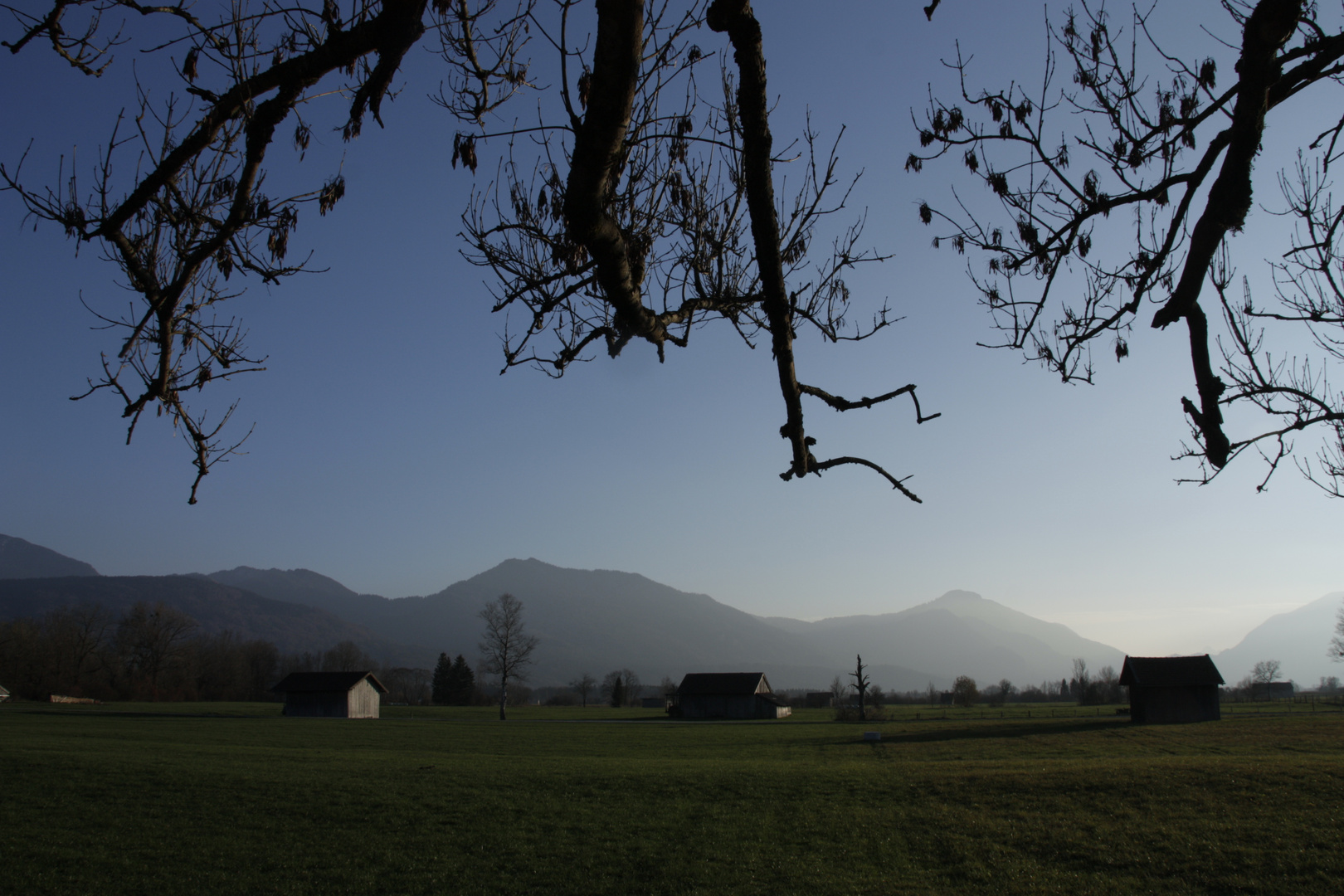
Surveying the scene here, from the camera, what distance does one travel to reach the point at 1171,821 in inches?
616

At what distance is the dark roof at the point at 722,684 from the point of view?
78.9 meters

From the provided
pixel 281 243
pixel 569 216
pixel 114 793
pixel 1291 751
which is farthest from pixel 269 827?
pixel 1291 751

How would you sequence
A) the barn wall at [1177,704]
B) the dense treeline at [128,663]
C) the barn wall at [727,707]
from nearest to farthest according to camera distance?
the barn wall at [1177,704] < the barn wall at [727,707] < the dense treeline at [128,663]

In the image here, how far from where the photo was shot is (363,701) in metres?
69.4

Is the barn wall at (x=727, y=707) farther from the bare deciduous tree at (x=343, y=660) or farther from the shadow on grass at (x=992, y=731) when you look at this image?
the bare deciduous tree at (x=343, y=660)

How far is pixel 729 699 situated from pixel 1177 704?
136 ft


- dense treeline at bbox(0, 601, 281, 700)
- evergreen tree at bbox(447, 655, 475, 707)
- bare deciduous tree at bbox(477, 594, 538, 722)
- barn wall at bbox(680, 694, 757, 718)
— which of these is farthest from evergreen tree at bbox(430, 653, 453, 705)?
barn wall at bbox(680, 694, 757, 718)

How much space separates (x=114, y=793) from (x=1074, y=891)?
69.9 feet

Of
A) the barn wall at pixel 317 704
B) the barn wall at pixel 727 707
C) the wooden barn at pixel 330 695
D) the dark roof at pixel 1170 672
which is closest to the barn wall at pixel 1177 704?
the dark roof at pixel 1170 672

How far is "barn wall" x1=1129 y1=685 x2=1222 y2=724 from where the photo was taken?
48.7m

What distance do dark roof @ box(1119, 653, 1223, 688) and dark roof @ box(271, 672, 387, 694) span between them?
64.0m

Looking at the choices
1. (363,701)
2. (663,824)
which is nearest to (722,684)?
(363,701)

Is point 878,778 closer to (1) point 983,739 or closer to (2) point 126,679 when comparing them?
(1) point 983,739

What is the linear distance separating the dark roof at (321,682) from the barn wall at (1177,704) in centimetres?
6388
